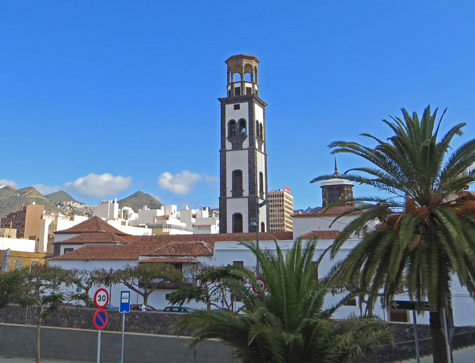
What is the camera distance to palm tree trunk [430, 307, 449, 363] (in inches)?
539

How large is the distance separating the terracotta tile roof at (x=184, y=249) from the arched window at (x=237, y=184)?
385 inches

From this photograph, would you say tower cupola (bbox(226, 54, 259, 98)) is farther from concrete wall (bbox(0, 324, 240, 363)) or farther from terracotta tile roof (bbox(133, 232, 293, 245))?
concrete wall (bbox(0, 324, 240, 363))

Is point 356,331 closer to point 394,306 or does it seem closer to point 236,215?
point 394,306

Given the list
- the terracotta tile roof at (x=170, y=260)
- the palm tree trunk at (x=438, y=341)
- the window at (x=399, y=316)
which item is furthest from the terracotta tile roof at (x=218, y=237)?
the palm tree trunk at (x=438, y=341)

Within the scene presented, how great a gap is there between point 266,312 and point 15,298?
58.1 ft

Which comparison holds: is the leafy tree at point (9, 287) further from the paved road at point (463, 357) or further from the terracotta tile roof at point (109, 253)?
the paved road at point (463, 357)

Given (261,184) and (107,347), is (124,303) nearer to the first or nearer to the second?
(107,347)

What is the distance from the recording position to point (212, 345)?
18.4 m

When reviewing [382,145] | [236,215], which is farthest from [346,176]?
[236,215]

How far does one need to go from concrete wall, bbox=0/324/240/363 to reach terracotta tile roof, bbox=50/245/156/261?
60.1 feet

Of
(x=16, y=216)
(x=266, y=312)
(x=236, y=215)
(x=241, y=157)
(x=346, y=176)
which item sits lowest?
(x=266, y=312)

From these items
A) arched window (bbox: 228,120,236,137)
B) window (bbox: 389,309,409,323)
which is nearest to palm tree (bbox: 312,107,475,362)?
window (bbox: 389,309,409,323)

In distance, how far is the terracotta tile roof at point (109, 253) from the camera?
42875 millimetres

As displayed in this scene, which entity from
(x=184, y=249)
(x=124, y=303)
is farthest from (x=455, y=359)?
(x=184, y=249)
